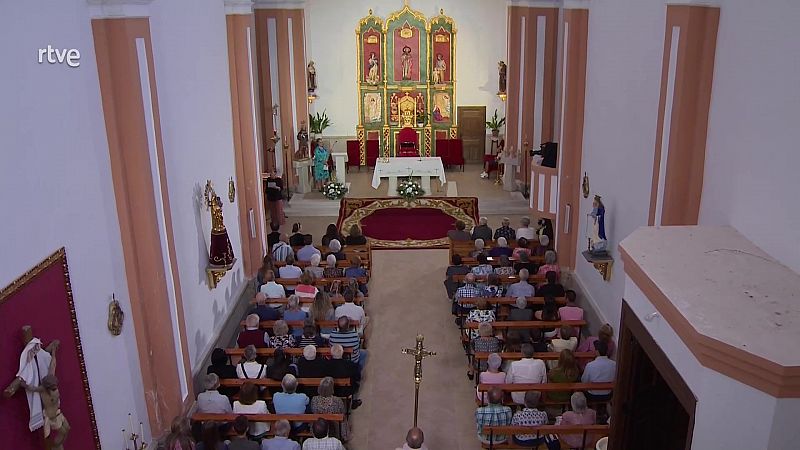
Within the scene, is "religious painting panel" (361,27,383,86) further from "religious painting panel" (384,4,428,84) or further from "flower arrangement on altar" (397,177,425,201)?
"flower arrangement on altar" (397,177,425,201)

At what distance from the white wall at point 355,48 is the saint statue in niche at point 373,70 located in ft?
1.35

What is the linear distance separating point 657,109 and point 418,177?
10.5 m

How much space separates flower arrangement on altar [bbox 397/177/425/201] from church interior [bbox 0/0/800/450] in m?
1.29

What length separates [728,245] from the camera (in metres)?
5.97

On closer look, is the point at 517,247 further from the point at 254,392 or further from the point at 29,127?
the point at 29,127

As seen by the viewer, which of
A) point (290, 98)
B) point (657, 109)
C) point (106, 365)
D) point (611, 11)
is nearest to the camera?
point (106, 365)

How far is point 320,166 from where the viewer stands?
18844 mm

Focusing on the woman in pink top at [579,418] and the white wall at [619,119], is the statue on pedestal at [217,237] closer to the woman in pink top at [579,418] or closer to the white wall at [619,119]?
the woman in pink top at [579,418]

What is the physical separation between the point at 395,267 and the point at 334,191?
4269 millimetres

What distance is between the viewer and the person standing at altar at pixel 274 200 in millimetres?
16109

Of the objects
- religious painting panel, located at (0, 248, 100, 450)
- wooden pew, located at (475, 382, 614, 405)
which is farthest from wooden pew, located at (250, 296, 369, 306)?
religious painting panel, located at (0, 248, 100, 450)

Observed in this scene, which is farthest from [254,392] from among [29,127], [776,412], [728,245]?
[776,412]

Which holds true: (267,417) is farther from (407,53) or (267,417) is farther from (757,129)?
(407,53)

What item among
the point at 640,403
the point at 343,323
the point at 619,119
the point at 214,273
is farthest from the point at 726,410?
the point at 214,273
